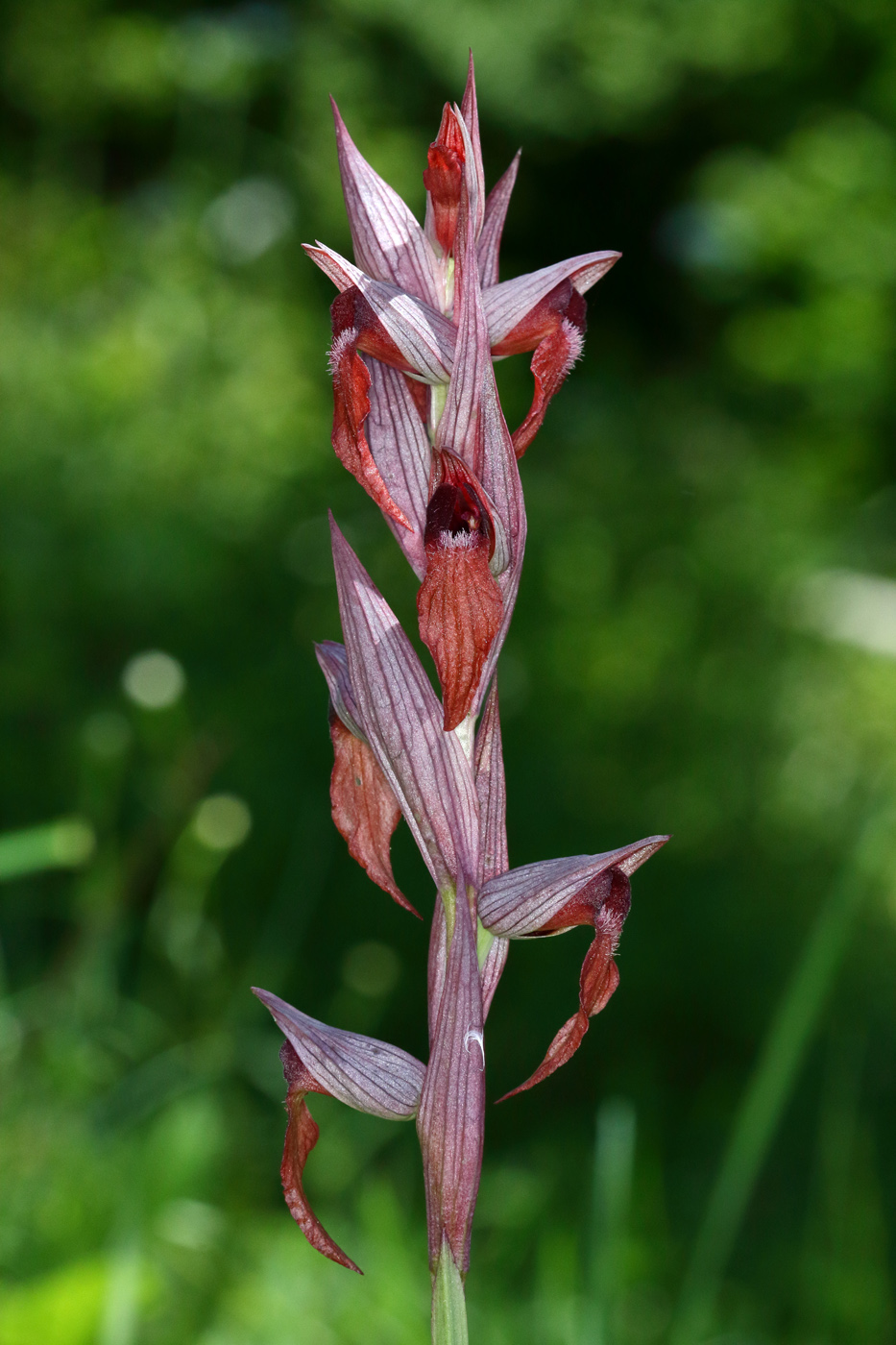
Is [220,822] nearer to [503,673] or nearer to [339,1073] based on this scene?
[339,1073]

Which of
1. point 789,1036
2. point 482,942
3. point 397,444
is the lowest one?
point 789,1036

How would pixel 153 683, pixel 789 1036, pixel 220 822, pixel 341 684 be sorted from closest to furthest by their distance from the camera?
pixel 341 684 → pixel 789 1036 → pixel 153 683 → pixel 220 822

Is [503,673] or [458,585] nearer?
[458,585]

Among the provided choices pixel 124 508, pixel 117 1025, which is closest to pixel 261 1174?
pixel 117 1025

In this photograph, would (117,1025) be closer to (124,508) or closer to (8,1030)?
(8,1030)

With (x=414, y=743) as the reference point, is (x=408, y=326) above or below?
above

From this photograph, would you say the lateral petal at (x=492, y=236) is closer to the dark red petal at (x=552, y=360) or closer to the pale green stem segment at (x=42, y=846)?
the dark red petal at (x=552, y=360)

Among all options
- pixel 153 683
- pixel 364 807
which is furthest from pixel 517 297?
pixel 153 683
